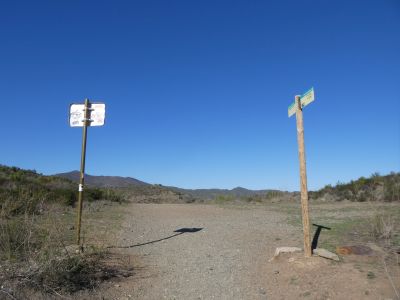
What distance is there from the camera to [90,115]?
936cm

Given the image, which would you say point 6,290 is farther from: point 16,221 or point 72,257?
point 16,221

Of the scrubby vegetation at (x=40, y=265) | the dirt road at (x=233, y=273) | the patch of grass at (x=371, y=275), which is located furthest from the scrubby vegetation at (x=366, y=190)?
the scrubby vegetation at (x=40, y=265)

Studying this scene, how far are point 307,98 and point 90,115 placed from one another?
4.66 metres

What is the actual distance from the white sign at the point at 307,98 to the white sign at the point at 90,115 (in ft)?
13.9

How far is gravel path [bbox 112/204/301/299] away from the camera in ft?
20.7

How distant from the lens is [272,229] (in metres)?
12.5

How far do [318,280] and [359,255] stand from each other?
1.54 meters

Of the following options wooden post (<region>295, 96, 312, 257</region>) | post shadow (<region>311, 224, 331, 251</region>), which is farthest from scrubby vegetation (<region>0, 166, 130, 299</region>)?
post shadow (<region>311, 224, 331, 251</region>)

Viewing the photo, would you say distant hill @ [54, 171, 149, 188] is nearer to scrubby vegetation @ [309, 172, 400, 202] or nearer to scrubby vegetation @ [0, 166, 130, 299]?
scrubby vegetation @ [309, 172, 400, 202]

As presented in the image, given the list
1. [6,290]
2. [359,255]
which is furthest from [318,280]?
[6,290]

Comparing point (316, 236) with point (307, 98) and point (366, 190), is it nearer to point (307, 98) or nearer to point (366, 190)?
point (307, 98)

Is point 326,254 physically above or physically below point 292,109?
below

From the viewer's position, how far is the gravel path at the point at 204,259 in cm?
630

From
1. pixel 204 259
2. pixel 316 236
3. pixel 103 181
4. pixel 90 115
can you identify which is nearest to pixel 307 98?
pixel 204 259
